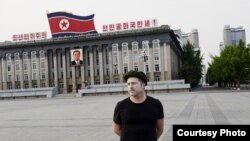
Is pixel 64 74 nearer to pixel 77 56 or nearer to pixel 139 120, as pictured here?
pixel 77 56

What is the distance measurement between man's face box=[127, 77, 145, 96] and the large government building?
6475 cm

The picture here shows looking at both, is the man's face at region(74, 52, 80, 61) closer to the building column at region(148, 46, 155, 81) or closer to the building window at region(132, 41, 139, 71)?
the building window at region(132, 41, 139, 71)

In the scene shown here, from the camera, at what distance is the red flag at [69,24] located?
73.8 metres

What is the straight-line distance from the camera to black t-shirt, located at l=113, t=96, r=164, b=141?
400 cm

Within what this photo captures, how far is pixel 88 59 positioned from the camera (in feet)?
257

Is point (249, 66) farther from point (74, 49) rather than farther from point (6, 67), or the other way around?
point (6, 67)

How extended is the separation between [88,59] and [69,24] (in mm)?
8855

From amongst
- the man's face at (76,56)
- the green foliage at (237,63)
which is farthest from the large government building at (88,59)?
the green foliage at (237,63)

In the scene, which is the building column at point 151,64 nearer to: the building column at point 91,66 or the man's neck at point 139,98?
the building column at point 91,66

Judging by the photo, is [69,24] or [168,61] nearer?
[168,61]

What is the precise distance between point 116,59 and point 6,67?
90.7 ft

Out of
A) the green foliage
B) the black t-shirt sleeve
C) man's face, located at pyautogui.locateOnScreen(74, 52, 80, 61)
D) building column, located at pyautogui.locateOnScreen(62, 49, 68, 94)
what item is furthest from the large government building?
the black t-shirt sleeve

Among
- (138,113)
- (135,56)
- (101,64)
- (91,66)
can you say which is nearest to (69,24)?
(91,66)

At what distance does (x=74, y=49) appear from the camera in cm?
7600
